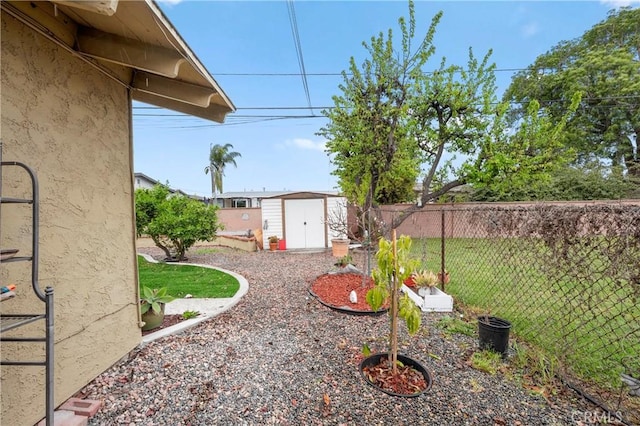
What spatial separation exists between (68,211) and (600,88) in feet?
78.0

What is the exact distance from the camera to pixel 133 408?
6.58ft

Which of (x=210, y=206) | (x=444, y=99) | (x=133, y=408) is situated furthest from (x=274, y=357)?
(x=444, y=99)

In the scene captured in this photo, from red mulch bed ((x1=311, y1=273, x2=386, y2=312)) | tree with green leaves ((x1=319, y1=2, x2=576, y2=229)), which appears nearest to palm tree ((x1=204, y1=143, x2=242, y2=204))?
tree with green leaves ((x1=319, y1=2, x2=576, y2=229))

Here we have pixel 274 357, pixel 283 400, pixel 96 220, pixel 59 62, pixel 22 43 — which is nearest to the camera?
pixel 22 43

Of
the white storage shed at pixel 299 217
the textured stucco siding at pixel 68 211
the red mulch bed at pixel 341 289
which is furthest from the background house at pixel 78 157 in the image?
the white storage shed at pixel 299 217

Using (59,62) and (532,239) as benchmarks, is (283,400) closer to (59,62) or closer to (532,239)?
(532,239)

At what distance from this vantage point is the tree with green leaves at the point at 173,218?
294 inches

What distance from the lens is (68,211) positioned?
2.04 m

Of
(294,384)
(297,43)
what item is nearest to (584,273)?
(294,384)

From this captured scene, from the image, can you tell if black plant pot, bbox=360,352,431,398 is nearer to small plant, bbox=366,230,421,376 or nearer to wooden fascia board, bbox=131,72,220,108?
small plant, bbox=366,230,421,376

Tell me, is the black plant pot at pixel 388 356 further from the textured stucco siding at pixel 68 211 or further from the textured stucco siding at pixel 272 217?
the textured stucco siding at pixel 272 217

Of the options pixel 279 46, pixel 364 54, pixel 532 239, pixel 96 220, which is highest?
pixel 279 46

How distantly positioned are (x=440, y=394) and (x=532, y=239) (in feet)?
5.81

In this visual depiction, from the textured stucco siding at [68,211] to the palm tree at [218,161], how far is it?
3003 cm
